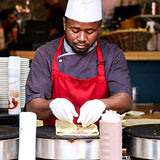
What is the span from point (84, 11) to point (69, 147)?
3.05 ft

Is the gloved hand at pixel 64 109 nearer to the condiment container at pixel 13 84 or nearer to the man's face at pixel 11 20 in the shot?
the condiment container at pixel 13 84

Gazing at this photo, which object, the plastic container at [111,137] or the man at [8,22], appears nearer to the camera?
the plastic container at [111,137]

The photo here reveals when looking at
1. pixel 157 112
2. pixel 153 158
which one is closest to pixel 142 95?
pixel 157 112

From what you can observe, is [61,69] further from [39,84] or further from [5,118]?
[5,118]

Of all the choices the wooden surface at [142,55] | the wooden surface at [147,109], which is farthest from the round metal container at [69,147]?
the wooden surface at [142,55]

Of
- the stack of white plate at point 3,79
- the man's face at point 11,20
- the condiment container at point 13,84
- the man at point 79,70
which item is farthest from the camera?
the man's face at point 11,20

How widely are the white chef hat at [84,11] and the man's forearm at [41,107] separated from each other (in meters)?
0.47

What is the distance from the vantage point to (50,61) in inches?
94.7

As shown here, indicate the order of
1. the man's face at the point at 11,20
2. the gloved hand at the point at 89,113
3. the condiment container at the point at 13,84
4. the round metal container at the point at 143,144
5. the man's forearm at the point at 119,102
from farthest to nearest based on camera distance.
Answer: the man's face at the point at 11,20
the condiment container at the point at 13,84
the man's forearm at the point at 119,102
the gloved hand at the point at 89,113
the round metal container at the point at 143,144

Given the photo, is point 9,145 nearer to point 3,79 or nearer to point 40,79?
point 40,79

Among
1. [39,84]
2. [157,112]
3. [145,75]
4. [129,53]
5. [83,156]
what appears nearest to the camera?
[83,156]

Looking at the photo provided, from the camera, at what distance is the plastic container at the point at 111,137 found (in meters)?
1.51

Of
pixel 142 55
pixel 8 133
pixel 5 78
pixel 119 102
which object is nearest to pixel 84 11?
pixel 119 102

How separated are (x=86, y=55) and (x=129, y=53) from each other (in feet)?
4.84
